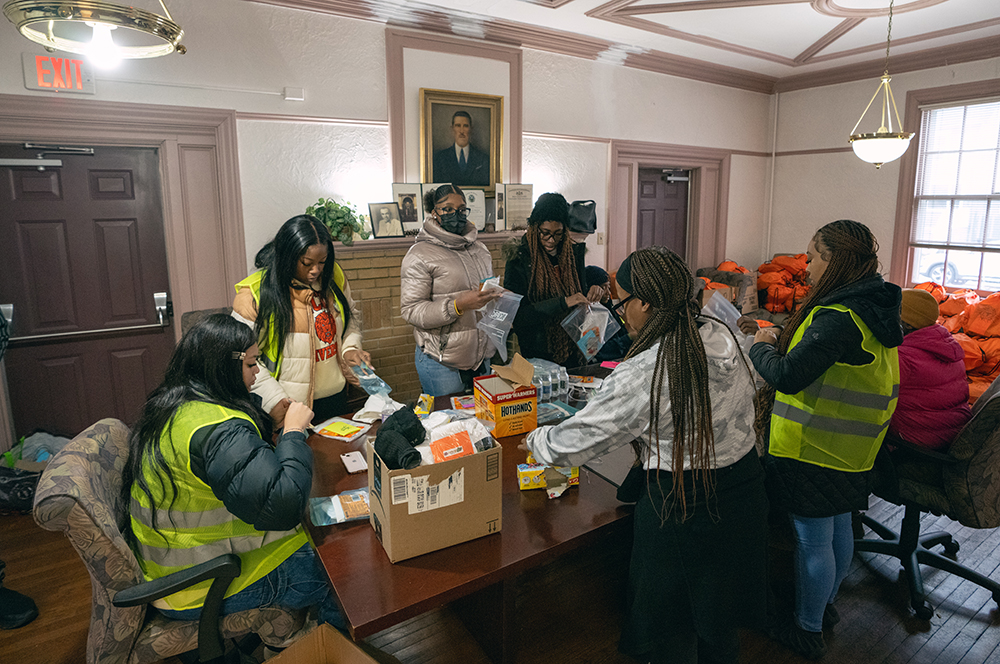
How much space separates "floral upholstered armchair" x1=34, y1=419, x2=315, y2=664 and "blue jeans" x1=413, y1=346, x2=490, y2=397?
140 centimetres

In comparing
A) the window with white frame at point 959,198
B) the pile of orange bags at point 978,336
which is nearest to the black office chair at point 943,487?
the pile of orange bags at point 978,336

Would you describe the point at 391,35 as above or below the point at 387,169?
above

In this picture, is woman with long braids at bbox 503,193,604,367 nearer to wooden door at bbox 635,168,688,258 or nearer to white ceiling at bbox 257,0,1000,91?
white ceiling at bbox 257,0,1000,91

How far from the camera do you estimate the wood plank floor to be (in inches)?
88.9

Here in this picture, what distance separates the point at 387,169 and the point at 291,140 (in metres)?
0.72

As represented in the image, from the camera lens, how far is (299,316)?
7.98 ft

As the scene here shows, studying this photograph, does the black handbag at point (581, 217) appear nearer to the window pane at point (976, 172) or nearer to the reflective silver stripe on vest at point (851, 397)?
the reflective silver stripe on vest at point (851, 397)

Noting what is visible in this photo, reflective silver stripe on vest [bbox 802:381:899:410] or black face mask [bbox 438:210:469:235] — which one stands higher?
black face mask [bbox 438:210:469:235]

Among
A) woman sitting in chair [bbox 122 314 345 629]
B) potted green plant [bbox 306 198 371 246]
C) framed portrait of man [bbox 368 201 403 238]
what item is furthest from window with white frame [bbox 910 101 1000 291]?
woman sitting in chair [bbox 122 314 345 629]

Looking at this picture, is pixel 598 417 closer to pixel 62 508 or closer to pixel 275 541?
pixel 275 541

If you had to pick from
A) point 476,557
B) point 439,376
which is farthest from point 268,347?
point 476,557

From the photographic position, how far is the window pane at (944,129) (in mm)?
5684

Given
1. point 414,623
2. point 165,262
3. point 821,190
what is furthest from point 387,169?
point 821,190

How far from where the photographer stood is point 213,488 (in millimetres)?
1440
